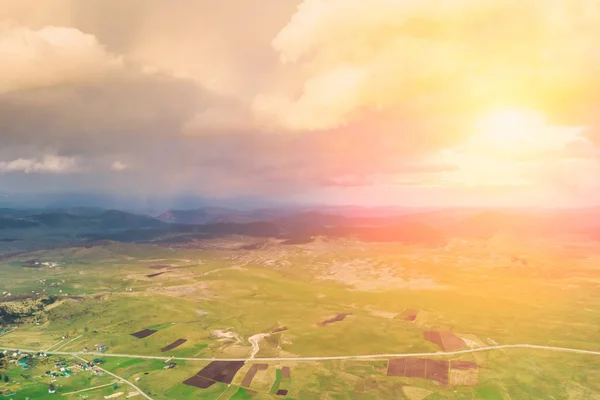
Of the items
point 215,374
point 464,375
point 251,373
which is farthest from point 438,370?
point 215,374

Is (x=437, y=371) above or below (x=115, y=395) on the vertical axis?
above

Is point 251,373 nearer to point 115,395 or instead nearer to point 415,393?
point 115,395

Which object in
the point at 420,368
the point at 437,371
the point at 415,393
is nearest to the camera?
the point at 415,393

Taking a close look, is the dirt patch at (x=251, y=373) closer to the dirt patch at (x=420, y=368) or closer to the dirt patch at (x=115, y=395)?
the dirt patch at (x=115, y=395)

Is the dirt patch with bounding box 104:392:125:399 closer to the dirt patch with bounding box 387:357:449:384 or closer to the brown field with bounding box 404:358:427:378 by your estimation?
the dirt patch with bounding box 387:357:449:384

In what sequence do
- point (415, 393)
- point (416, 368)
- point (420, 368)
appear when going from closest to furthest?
point (415, 393) → point (420, 368) → point (416, 368)

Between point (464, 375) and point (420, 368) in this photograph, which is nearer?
point (464, 375)

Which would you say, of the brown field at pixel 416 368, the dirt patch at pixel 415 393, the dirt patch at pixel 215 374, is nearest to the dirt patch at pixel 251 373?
the dirt patch at pixel 215 374

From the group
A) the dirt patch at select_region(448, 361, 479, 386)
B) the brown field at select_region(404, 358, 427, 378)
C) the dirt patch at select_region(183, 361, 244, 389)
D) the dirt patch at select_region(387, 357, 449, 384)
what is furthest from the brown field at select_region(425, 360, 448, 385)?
the dirt patch at select_region(183, 361, 244, 389)
